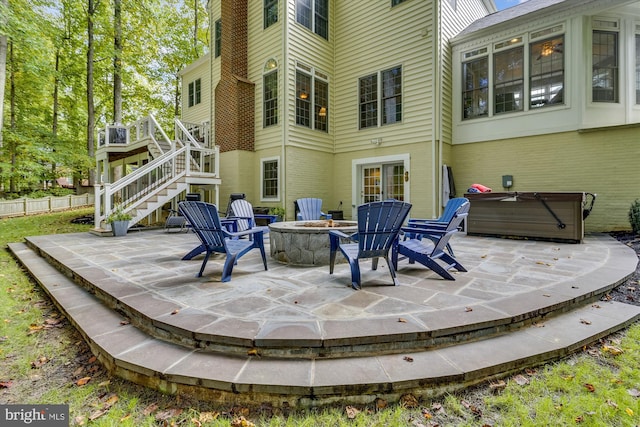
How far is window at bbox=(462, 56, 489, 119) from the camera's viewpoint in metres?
8.62

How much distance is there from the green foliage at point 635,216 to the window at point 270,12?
10.7 m

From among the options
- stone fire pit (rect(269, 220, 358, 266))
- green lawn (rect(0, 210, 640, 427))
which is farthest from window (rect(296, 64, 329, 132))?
green lawn (rect(0, 210, 640, 427))

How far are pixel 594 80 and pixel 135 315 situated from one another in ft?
35.1

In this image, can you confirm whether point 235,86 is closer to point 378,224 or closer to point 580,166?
point 378,224

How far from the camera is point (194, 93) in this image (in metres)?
13.9

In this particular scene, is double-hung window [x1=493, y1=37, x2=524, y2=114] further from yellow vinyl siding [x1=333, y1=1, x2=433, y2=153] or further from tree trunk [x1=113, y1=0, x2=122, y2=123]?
tree trunk [x1=113, y1=0, x2=122, y2=123]

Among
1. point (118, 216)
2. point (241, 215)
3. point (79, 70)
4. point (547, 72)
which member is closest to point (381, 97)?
point (547, 72)

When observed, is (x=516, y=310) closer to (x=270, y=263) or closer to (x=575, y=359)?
(x=575, y=359)

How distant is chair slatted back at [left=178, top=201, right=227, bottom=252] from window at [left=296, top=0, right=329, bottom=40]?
28.0 ft

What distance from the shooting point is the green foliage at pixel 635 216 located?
637 centimetres

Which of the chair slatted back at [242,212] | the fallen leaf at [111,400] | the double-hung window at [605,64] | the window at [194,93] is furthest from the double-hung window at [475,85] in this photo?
the window at [194,93]

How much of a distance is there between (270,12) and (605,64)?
9551 mm

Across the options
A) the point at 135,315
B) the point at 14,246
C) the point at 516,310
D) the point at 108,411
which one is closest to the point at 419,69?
the point at 516,310

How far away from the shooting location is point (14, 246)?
253 inches
